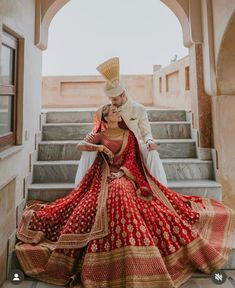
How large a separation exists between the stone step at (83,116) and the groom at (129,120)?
117 centimetres

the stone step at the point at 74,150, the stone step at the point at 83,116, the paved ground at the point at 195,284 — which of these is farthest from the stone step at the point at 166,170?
the paved ground at the point at 195,284

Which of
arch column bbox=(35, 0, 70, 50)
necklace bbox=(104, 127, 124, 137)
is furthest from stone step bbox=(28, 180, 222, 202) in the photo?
arch column bbox=(35, 0, 70, 50)

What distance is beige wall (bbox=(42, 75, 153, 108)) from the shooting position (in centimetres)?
596

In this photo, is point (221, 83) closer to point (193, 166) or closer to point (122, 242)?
point (193, 166)

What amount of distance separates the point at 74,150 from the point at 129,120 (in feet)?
3.13

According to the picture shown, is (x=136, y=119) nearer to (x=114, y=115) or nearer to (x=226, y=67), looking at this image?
(x=114, y=115)

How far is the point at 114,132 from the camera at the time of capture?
2299 millimetres

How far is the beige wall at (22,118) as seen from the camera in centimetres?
179

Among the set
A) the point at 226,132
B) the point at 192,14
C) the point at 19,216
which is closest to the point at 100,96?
the point at 192,14

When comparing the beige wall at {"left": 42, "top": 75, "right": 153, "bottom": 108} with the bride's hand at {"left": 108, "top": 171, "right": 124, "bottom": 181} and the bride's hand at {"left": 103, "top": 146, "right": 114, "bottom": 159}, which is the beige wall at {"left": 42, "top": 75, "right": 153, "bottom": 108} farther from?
the bride's hand at {"left": 108, "top": 171, "right": 124, "bottom": 181}

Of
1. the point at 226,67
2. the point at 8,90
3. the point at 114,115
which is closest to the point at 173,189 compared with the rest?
the point at 114,115

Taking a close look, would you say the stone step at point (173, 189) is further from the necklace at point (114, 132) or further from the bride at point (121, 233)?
the necklace at point (114, 132)

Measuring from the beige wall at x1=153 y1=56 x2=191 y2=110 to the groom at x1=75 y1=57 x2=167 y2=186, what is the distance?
1800 mm

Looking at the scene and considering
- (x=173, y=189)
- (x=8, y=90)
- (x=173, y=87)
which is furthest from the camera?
Result: (x=173, y=87)
